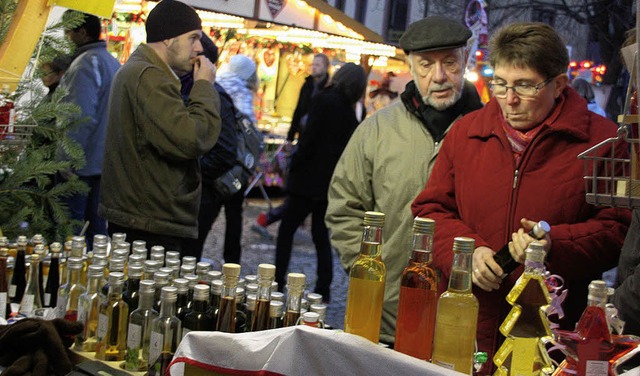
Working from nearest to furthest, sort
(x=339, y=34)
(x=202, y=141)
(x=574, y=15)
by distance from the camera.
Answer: (x=202, y=141) < (x=339, y=34) < (x=574, y=15)

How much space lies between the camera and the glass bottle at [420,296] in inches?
79.5

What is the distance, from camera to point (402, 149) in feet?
11.3

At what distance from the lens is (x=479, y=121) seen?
3.02 metres

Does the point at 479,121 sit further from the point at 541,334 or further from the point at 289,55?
the point at 289,55

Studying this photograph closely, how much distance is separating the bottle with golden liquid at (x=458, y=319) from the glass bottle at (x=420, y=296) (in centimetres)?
6

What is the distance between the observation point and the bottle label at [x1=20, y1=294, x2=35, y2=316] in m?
3.16

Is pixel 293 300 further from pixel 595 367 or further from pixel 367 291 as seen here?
pixel 595 367

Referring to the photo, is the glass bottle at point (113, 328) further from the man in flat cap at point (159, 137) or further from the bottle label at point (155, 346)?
the man in flat cap at point (159, 137)

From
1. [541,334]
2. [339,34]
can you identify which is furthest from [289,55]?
[541,334]

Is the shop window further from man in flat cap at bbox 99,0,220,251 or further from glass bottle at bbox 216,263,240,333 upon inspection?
glass bottle at bbox 216,263,240,333

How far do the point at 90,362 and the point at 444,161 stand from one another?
4.51 feet

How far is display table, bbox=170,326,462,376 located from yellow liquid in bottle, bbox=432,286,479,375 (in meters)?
0.23

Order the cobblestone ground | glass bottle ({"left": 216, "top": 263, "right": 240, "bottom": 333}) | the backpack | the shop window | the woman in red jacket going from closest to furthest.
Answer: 1. glass bottle ({"left": 216, "top": 263, "right": 240, "bottom": 333})
2. the woman in red jacket
3. the backpack
4. the cobblestone ground
5. the shop window

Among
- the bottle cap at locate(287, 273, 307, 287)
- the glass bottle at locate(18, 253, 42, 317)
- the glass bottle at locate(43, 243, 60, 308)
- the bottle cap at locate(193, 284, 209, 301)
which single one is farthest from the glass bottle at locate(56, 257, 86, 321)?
the bottle cap at locate(287, 273, 307, 287)
